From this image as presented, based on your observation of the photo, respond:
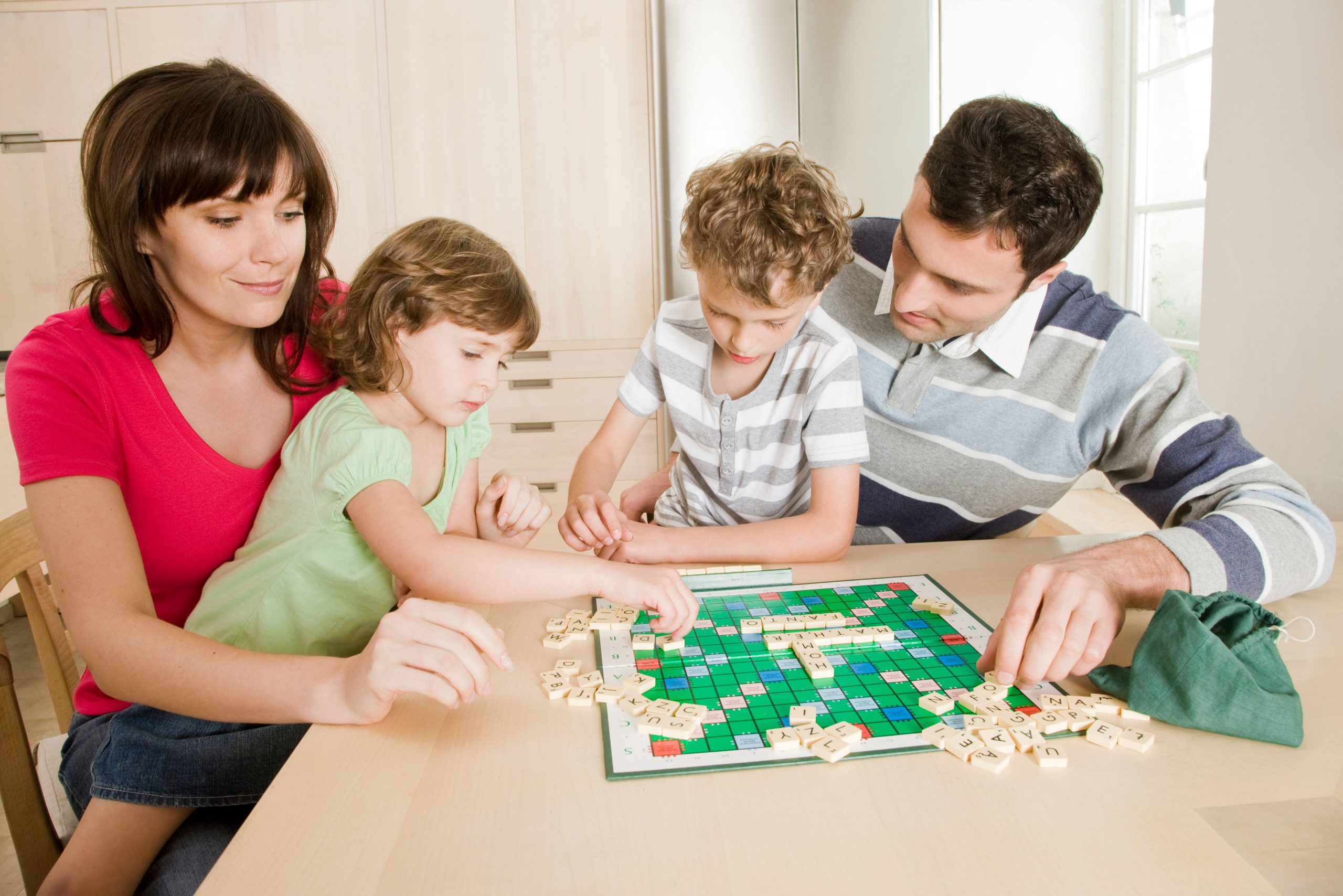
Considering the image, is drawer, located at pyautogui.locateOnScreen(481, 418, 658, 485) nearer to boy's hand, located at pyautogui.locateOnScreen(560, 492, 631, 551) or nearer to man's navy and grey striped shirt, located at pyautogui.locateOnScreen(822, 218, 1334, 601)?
man's navy and grey striped shirt, located at pyautogui.locateOnScreen(822, 218, 1334, 601)

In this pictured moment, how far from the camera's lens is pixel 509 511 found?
1.33 meters

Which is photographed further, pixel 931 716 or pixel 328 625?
pixel 328 625

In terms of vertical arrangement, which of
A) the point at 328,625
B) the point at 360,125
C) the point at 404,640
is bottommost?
the point at 328,625

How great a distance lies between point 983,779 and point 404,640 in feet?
1.68

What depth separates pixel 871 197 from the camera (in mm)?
3969

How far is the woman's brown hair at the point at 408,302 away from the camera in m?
1.20

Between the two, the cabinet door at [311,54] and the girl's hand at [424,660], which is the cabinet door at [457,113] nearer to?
the cabinet door at [311,54]

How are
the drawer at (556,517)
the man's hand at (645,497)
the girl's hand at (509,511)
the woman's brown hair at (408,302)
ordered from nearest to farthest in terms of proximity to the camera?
the woman's brown hair at (408,302) < the girl's hand at (509,511) < the man's hand at (645,497) < the drawer at (556,517)

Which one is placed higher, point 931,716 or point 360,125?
point 360,125

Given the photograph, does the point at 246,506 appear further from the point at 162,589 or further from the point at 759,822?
the point at 759,822

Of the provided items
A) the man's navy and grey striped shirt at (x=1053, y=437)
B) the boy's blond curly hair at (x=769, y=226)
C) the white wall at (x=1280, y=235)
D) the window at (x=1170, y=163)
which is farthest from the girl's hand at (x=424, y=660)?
the window at (x=1170, y=163)

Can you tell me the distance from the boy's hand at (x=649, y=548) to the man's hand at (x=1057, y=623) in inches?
18.0

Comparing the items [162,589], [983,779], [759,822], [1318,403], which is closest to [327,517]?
[162,589]

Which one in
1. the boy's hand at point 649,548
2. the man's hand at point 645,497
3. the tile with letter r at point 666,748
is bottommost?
the man's hand at point 645,497
